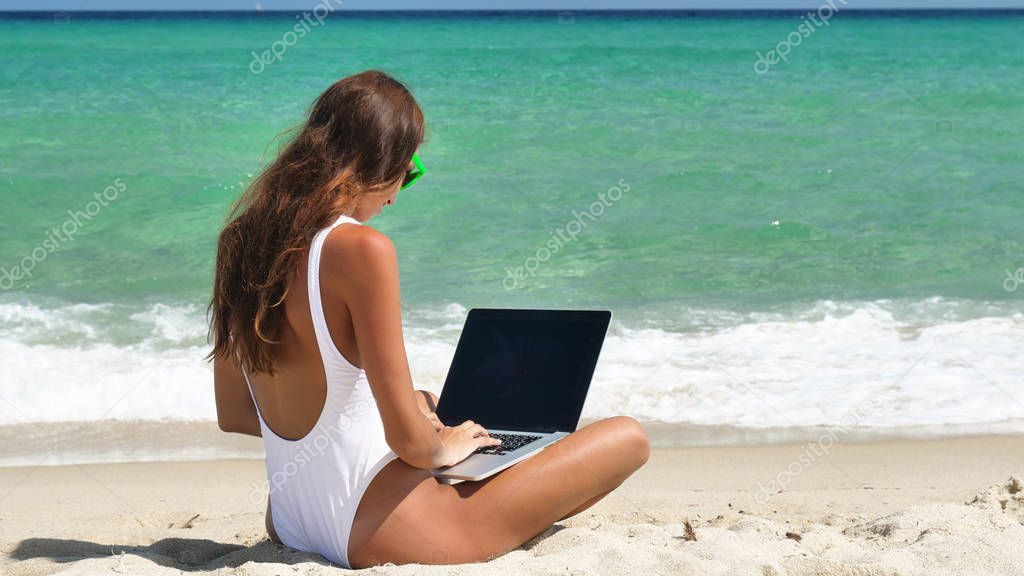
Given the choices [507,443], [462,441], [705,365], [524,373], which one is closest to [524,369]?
[524,373]

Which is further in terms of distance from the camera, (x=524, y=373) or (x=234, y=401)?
(x=524, y=373)

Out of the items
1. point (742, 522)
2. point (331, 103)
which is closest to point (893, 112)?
point (742, 522)

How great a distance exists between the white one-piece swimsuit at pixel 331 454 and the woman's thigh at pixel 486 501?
37mm

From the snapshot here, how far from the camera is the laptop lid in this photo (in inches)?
103

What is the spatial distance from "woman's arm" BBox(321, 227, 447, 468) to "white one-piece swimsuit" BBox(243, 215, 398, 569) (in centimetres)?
4

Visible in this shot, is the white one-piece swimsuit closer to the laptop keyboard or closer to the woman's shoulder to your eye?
the woman's shoulder

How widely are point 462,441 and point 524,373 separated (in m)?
0.38

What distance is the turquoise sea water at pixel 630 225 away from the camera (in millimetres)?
4957

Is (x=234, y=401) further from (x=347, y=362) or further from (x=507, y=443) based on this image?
(x=507, y=443)

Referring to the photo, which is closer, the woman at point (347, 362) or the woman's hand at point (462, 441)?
the woman at point (347, 362)

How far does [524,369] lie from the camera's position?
2703mm

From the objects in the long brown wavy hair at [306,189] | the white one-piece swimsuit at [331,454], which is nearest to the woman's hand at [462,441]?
the white one-piece swimsuit at [331,454]

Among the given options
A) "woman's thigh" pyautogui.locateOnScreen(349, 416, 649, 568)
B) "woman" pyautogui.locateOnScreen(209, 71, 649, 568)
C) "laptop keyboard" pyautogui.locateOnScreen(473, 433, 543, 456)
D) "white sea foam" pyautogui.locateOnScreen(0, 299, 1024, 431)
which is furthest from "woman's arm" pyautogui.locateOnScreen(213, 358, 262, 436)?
"white sea foam" pyautogui.locateOnScreen(0, 299, 1024, 431)

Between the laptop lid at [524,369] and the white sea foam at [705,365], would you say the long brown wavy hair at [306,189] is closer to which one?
the laptop lid at [524,369]
